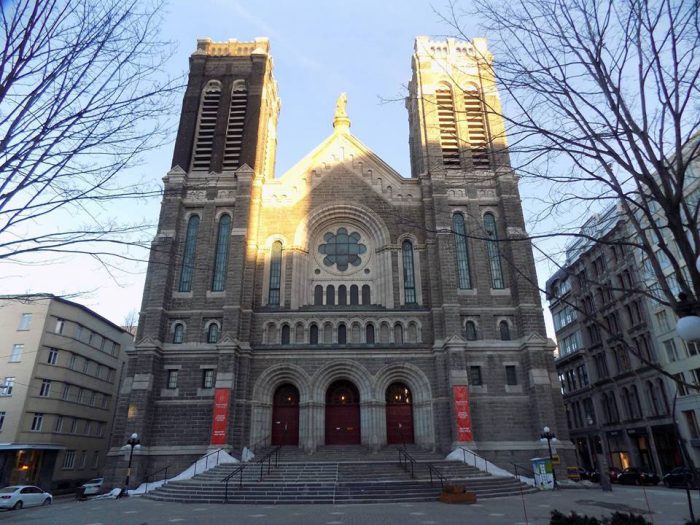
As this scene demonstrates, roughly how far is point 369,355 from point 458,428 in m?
5.87

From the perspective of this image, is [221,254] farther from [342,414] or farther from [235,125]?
[342,414]

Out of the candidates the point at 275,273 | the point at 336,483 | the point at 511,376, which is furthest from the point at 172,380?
the point at 511,376

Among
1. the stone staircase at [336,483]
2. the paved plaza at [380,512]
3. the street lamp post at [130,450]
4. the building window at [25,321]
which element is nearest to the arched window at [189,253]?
the street lamp post at [130,450]

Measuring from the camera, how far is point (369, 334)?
26.4 meters

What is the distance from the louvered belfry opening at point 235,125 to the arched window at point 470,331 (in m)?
17.9

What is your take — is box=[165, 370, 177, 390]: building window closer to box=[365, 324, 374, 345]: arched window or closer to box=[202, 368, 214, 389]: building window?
box=[202, 368, 214, 389]: building window

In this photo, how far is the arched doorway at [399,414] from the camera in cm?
2495

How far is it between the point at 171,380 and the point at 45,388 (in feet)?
49.5

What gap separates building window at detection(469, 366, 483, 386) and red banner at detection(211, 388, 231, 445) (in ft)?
41.0

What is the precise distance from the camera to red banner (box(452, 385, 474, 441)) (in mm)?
22547

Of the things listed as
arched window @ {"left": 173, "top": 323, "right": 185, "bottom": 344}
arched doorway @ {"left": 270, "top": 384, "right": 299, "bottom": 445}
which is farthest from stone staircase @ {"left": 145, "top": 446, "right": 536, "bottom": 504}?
arched window @ {"left": 173, "top": 323, "right": 185, "bottom": 344}

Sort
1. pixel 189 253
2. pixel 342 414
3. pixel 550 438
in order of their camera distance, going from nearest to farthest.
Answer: pixel 550 438
pixel 342 414
pixel 189 253

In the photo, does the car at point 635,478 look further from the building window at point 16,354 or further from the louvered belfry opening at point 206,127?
the building window at point 16,354

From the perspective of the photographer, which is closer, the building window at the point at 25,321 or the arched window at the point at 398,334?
the arched window at the point at 398,334
